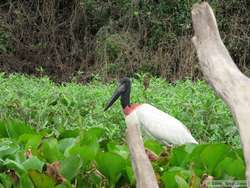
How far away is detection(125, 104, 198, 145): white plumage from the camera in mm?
5613

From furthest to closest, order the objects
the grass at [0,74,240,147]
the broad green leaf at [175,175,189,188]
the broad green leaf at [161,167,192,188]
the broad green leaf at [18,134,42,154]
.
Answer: the grass at [0,74,240,147]
the broad green leaf at [18,134,42,154]
the broad green leaf at [161,167,192,188]
the broad green leaf at [175,175,189,188]

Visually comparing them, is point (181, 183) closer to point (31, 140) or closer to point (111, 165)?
point (111, 165)

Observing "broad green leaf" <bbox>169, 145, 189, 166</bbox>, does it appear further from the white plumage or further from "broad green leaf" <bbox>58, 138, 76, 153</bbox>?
the white plumage

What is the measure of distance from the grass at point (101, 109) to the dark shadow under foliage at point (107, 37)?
3177 millimetres

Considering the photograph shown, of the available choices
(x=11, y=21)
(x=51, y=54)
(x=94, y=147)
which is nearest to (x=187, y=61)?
(x=51, y=54)

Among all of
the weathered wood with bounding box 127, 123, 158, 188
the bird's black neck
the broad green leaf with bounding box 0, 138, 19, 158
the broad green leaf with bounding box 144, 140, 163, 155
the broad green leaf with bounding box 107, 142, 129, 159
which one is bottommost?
the bird's black neck

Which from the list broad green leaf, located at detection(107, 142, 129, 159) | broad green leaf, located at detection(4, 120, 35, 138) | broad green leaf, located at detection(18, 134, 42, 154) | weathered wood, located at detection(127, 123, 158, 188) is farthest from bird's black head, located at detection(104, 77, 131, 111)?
weathered wood, located at detection(127, 123, 158, 188)

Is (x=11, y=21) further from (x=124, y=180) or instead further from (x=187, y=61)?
(x=124, y=180)

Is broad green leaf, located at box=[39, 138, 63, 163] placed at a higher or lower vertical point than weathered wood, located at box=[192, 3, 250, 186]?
lower

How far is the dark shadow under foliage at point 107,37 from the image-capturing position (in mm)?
10766

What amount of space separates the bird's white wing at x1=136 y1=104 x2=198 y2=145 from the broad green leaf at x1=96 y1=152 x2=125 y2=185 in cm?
234

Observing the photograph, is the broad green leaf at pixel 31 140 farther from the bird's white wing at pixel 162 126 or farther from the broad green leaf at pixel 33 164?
the bird's white wing at pixel 162 126

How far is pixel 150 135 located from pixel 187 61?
4.12m

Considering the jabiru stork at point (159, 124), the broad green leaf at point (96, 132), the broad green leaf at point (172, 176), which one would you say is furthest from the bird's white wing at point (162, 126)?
the broad green leaf at point (172, 176)
